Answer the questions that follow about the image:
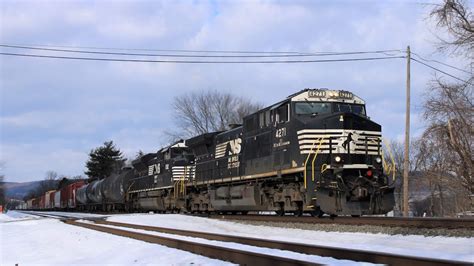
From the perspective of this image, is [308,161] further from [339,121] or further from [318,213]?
[318,213]

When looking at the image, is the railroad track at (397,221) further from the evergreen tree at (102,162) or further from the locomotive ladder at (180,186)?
the evergreen tree at (102,162)

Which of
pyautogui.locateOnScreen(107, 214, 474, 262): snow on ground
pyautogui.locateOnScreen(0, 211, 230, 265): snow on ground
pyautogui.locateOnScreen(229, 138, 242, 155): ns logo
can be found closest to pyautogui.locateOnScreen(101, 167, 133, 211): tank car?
pyautogui.locateOnScreen(229, 138, 242, 155): ns logo

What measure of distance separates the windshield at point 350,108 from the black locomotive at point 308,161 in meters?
0.03

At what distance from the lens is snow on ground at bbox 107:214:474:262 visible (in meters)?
8.47

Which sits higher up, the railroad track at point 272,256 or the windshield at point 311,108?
the windshield at point 311,108

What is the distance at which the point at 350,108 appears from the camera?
16.2m

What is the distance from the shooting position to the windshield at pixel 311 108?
16.0 meters

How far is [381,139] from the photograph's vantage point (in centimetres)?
1570

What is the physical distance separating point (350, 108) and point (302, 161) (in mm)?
2592

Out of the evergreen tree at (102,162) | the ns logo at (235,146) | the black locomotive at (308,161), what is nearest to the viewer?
the black locomotive at (308,161)

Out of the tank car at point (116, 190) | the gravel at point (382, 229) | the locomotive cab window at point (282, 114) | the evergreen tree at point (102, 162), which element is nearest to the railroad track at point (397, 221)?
the gravel at point (382, 229)

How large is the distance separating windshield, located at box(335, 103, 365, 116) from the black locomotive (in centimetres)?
3

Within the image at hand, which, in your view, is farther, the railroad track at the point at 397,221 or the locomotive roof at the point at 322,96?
the locomotive roof at the point at 322,96

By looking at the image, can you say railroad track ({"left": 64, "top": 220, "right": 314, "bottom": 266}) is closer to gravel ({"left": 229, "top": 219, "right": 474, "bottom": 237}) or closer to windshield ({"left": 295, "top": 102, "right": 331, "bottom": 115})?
gravel ({"left": 229, "top": 219, "right": 474, "bottom": 237})
